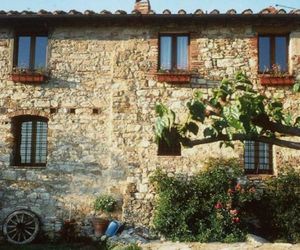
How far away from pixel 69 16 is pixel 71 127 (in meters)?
2.96

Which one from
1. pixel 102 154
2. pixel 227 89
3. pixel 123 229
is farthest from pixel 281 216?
pixel 227 89

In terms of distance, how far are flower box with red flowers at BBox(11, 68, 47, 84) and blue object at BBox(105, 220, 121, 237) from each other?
4.25 meters

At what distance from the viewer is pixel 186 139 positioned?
18.0ft

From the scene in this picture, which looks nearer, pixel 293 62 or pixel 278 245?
pixel 278 245

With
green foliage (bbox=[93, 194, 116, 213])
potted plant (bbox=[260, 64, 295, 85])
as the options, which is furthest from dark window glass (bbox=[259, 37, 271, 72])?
green foliage (bbox=[93, 194, 116, 213])

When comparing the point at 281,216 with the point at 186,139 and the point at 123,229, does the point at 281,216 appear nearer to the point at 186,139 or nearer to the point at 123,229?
the point at 123,229

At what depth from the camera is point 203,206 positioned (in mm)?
11672

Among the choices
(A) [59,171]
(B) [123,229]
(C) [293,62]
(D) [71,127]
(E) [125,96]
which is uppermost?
(C) [293,62]

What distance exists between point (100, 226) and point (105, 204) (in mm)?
592

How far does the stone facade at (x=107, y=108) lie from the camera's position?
12.4 meters

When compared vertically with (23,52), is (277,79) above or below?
below

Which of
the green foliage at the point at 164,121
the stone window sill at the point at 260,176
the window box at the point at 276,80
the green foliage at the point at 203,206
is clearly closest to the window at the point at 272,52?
the window box at the point at 276,80

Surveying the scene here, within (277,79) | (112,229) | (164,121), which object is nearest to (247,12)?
(277,79)

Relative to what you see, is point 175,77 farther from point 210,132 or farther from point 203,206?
point 210,132
